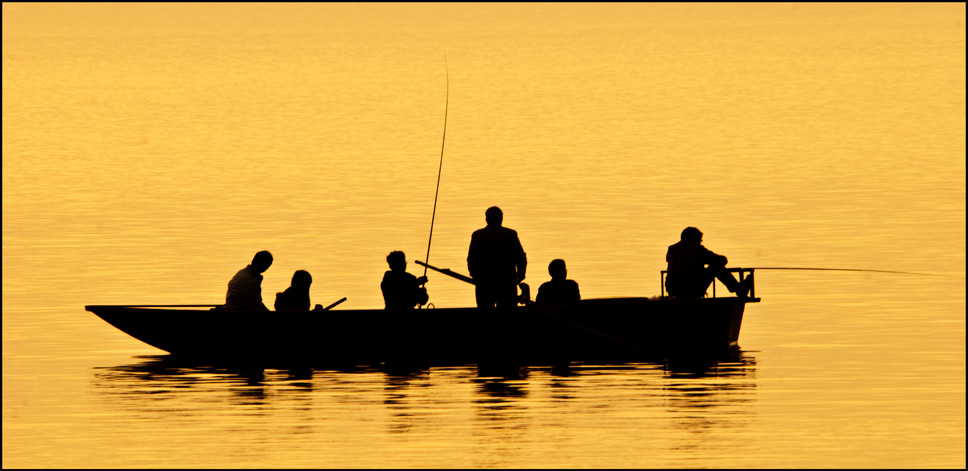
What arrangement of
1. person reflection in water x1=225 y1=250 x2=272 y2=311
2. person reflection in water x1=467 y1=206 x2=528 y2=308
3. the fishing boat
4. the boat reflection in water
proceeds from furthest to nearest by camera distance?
person reflection in water x1=225 y1=250 x2=272 y2=311 < the fishing boat < person reflection in water x1=467 y1=206 x2=528 y2=308 < the boat reflection in water

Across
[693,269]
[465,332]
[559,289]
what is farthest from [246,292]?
[693,269]

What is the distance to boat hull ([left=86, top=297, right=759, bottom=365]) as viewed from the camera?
22516 millimetres

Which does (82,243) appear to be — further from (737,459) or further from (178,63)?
(178,63)

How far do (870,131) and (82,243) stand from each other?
4270 cm

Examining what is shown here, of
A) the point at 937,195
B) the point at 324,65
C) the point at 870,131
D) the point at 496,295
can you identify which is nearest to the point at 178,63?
the point at 324,65

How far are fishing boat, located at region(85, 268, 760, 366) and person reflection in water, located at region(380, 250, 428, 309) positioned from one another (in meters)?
0.17

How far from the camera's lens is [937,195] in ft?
168

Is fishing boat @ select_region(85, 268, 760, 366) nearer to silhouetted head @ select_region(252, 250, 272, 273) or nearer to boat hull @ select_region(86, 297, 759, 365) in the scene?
boat hull @ select_region(86, 297, 759, 365)

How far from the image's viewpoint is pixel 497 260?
22172 millimetres

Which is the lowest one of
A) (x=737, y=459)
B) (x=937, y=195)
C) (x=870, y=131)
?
(x=737, y=459)

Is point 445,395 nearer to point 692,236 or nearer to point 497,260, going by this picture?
point 497,260

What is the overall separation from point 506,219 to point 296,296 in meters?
24.0

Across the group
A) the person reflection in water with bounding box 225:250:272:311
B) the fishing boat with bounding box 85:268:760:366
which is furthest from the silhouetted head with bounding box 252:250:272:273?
the fishing boat with bounding box 85:268:760:366

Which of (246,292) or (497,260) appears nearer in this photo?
(497,260)
